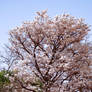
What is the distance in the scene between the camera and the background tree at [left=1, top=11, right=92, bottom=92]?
260 inches

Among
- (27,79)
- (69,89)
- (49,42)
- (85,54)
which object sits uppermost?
(49,42)

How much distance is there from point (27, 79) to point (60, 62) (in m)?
1.78

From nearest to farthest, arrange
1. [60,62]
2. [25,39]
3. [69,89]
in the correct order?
[60,62] → [69,89] → [25,39]

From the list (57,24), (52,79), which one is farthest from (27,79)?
(57,24)

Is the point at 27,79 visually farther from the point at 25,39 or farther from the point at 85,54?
the point at 85,54

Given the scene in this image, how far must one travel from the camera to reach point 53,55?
692 cm

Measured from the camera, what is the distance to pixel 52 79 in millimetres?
6793

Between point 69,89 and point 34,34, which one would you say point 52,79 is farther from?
point 34,34

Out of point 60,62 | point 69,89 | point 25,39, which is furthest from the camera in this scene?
point 25,39

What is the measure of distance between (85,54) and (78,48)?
1.33ft

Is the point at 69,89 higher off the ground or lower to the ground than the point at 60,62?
lower

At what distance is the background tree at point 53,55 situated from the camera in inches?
260

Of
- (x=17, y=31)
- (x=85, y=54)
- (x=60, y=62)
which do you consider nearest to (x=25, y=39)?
(x=17, y=31)

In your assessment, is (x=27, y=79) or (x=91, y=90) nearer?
(x=27, y=79)
